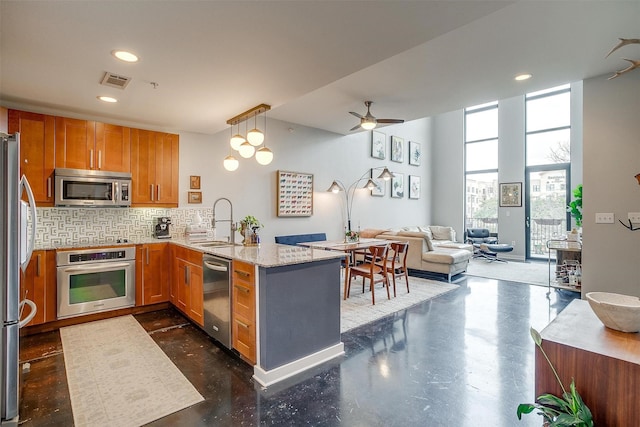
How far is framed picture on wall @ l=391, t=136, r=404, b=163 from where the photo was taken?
7.77m

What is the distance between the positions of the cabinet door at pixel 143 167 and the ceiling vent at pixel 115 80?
1227mm

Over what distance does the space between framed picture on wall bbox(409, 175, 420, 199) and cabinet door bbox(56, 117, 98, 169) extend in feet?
23.1

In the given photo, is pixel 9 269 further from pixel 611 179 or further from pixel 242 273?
pixel 611 179

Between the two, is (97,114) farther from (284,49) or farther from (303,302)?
(303,302)

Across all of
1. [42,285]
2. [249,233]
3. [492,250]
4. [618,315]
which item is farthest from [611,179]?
[42,285]

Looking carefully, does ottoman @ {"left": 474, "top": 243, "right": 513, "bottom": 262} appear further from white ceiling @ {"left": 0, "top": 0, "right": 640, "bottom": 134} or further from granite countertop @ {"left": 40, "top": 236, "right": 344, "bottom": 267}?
granite countertop @ {"left": 40, "top": 236, "right": 344, "bottom": 267}

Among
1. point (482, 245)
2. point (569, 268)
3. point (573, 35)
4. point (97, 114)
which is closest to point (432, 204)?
point (482, 245)

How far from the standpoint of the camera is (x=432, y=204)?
9320 mm

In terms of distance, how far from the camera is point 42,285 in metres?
3.11

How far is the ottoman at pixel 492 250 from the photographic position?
23.3 ft

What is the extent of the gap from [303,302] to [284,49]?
1.89 m

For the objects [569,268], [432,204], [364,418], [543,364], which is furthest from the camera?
[432,204]

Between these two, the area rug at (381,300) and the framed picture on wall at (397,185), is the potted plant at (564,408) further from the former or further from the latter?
the framed picture on wall at (397,185)

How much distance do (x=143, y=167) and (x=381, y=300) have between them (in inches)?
144
